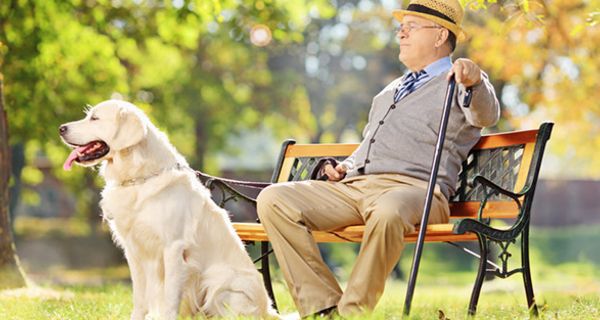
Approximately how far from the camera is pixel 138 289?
4.59m

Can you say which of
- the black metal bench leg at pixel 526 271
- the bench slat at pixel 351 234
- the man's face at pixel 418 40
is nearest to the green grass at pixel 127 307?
the black metal bench leg at pixel 526 271

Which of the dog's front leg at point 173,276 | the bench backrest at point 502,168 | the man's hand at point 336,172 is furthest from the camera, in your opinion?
the man's hand at point 336,172

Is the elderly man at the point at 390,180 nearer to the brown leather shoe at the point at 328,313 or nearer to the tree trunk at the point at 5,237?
the brown leather shoe at the point at 328,313

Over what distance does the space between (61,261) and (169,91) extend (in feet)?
22.5

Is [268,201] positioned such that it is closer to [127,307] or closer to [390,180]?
[390,180]

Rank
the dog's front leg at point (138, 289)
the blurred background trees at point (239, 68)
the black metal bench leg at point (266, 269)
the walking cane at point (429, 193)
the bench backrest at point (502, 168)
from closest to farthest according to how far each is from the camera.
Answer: the walking cane at point (429, 193) < the dog's front leg at point (138, 289) < the bench backrest at point (502, 168) < the black metal bench leg at point (266, 269) < the blurred background trees at point (239, 68)

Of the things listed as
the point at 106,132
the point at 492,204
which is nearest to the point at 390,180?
the point at 492,204

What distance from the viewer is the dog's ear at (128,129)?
4453mm

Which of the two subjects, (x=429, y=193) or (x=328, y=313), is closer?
(x=429, y=193)

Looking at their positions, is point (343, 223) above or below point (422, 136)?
below

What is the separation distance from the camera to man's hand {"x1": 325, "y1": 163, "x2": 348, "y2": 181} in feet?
16.6

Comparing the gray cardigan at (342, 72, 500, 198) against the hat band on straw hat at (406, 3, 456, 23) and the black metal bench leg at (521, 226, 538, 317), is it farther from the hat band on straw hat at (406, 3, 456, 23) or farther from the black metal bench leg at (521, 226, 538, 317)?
the black metal bench leg at (521, 226, 538, 317)

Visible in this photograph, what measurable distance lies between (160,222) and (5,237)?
3.82 m

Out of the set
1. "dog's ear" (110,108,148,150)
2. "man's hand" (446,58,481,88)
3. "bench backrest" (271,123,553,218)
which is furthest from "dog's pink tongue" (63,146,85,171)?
"bench backrest" (271,123,553,218)
